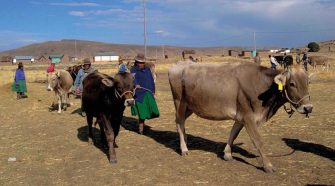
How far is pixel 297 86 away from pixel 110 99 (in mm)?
3851

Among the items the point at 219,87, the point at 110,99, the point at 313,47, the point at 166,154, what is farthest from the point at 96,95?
the point at 313,47

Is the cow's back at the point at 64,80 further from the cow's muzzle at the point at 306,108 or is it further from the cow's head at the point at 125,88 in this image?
the cow's muzzle at the point at 306,108

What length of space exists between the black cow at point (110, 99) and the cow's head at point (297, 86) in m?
2.92

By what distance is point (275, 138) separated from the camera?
414 inches

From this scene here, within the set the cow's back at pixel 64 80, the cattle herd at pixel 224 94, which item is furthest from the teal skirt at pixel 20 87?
the cattle herd at pixel 224 94

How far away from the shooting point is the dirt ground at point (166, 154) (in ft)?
24.9

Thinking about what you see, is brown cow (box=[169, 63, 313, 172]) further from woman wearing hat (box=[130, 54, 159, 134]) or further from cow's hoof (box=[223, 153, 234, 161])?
woman wearing hat (box=[130, 54, 159, 134])

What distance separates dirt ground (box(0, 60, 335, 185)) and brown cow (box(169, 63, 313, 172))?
538 mm

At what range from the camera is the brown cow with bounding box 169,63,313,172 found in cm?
754

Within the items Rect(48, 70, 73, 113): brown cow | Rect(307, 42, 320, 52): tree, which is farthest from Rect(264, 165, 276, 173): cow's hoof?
Rect(307, 42, 320, 52): tree

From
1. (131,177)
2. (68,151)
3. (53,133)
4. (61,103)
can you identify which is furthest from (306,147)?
(61,103)

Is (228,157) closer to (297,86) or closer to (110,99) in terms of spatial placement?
(297,86)

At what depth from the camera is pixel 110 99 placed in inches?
355

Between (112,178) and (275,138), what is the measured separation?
467 centimetres
